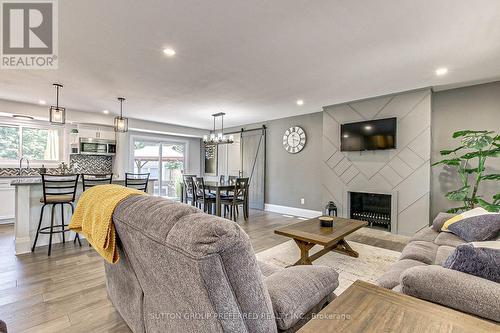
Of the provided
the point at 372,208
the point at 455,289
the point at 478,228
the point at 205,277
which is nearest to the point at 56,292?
the point at 205,277

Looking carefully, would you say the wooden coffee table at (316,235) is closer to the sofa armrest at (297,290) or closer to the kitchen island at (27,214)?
the sofa armrest at (297,290)

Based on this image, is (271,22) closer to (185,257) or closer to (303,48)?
(303,48)

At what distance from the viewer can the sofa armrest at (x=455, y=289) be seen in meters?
0.96

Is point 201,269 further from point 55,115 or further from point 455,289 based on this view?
point 55,115

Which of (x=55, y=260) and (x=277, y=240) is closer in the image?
(x=55, y=260)

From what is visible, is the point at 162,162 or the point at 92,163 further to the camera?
the point at 162,162

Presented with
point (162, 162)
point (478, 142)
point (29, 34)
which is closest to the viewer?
point (29, 34)

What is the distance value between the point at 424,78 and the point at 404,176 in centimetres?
159

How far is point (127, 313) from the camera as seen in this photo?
1.49 m

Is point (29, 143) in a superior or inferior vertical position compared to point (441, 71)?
inferior

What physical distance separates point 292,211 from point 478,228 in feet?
12.9

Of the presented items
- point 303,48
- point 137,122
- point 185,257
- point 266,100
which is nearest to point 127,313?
point 185,257

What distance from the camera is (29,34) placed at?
2.29 m

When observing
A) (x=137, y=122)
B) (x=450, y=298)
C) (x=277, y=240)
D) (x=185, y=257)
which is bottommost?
(x=277, y=240)
